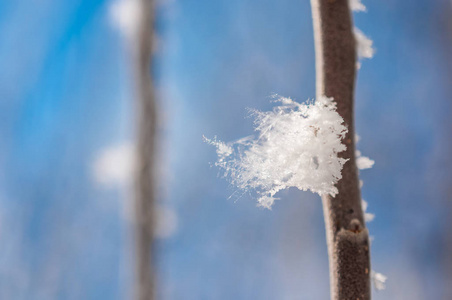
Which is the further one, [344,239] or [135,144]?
[135,144]

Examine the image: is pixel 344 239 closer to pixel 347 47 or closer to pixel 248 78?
pixel 347 47

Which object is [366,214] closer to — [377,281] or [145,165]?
[377,281]

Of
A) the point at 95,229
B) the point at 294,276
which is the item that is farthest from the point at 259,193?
the point at 95,229

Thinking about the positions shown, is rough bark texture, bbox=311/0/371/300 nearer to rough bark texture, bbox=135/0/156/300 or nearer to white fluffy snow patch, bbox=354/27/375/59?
white fluffy snow patch, bbox=354/27/375/59

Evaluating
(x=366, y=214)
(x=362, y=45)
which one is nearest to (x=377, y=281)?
(x=366, y=214)

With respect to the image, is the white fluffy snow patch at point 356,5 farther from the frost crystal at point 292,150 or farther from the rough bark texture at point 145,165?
the rough bark texture at point 145,165

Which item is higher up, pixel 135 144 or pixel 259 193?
pixel 135 144
